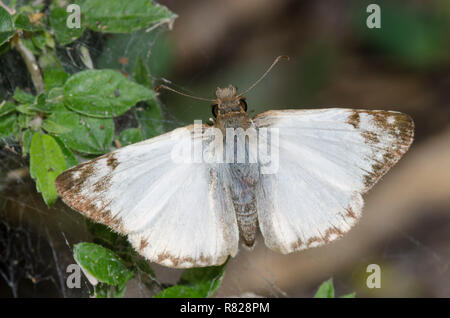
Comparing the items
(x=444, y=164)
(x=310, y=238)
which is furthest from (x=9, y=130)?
(x=444, y=164)

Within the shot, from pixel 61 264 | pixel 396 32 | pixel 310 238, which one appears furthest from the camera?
pixel 396 32

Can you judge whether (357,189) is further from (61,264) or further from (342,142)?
(61,264)

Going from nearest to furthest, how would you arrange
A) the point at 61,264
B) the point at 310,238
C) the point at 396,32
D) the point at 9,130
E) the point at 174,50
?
the point at 9,130 < the point at 310,238 < the point at 61,264 < the point at 174,50 < the point at 396,32

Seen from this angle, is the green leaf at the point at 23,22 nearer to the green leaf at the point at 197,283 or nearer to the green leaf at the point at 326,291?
the green leaf at the point at 197,283

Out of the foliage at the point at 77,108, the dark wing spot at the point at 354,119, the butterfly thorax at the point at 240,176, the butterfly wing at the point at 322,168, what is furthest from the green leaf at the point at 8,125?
the dark wing spot at the point at 354,119

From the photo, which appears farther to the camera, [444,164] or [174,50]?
[444,164]

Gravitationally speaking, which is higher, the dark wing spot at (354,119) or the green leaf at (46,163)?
the dark wing spot at (354,119)
